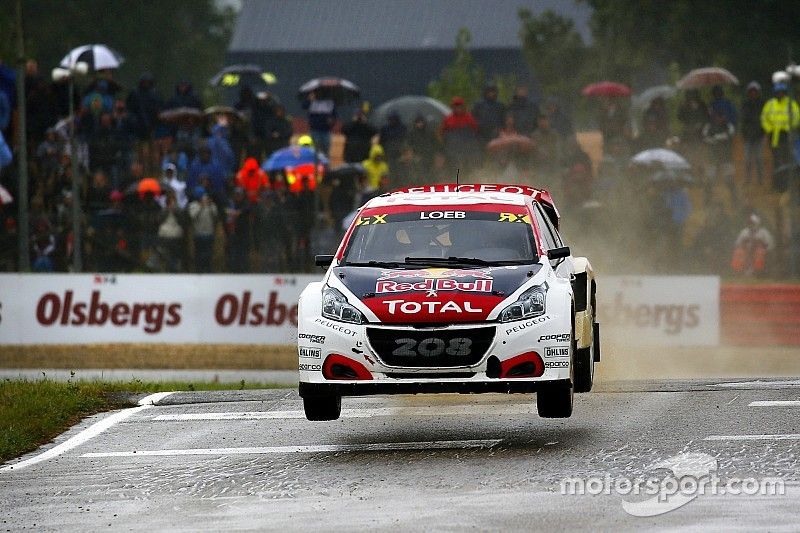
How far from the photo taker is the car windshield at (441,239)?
37.2 ft

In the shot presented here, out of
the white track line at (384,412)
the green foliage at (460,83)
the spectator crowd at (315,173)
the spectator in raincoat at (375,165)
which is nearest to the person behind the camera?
the white track line at (384,412)

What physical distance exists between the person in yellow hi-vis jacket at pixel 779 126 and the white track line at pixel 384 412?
15.5 meters

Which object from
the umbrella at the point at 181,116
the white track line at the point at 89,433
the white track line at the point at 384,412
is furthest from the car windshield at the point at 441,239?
the umbrella at the point at 181,116

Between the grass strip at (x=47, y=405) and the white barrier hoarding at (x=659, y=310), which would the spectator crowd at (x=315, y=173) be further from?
the grass strip at (x=47, y=405)

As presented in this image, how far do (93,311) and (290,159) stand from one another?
5179mm

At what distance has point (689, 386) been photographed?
46.5 ft

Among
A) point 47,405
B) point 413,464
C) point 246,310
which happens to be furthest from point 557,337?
point 246,310

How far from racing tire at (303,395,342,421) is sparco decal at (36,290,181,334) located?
1243 cm

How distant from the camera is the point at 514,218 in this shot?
11.8 m

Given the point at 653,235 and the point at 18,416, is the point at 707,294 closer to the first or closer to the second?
the point at 653,235

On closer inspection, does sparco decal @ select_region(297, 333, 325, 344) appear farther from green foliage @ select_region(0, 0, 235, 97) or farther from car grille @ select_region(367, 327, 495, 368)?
green foliage @ select_region(0, 0, 235, 97)

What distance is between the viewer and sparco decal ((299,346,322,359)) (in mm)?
10703

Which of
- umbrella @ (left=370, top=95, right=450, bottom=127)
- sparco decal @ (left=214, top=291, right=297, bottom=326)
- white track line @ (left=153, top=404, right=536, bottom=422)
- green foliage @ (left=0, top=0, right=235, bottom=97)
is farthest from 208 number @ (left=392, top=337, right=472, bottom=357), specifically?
green foliage @ (left=0, top=0, right=235, bottom=97)

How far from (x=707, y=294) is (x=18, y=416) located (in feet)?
42.9
